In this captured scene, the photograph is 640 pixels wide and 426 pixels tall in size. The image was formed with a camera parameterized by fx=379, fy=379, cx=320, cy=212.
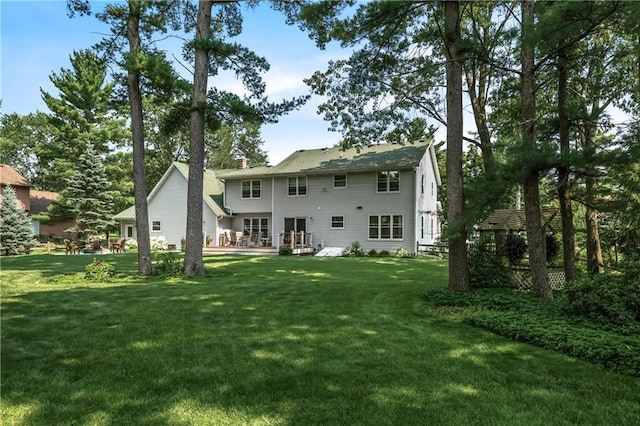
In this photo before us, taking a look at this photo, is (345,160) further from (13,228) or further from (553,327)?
(13,228)

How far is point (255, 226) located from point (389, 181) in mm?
9709

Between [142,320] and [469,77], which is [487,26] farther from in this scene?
[142,320]

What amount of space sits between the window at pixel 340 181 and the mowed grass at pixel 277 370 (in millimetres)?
15992

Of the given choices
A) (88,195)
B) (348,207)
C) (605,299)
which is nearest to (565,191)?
(605,299)

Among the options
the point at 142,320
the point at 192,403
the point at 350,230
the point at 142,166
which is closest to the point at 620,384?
the point at 192,403

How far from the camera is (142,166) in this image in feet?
35.3

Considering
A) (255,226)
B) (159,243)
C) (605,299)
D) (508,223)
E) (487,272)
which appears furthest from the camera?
(255,226)

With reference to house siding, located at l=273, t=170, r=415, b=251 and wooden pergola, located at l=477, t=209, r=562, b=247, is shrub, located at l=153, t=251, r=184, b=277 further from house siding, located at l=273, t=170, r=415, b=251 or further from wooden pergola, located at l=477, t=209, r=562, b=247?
house siding, located at l=273, t=170, r=415, b=251

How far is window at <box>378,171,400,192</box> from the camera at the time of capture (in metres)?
21.1

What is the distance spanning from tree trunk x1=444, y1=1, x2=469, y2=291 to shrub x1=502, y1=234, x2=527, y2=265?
149 inches

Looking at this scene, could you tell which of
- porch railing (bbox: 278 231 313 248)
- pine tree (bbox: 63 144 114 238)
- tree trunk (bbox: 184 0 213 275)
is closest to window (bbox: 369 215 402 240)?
porch railing (bbox: 278 231 313 248)

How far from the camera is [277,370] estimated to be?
12.7 ft

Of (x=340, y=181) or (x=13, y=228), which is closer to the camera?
(x=13, y=228)

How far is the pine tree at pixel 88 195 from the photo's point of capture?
26781mm
